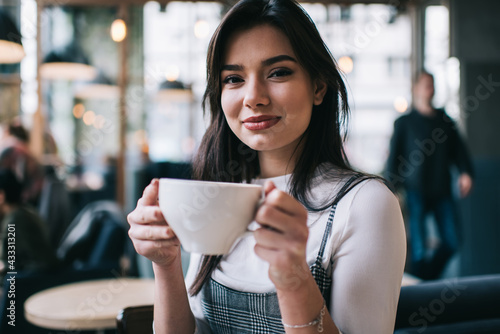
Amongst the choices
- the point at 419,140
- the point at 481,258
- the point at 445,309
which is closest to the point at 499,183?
the point at 481,258

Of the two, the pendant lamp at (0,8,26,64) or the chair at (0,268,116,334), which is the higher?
the pendant lamp at (0,8,26,64)

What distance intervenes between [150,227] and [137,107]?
8228mm

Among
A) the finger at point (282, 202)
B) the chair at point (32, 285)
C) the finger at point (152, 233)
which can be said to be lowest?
the chair at point (32, 285)

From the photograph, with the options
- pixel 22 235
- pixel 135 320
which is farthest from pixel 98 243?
pixel 135 320

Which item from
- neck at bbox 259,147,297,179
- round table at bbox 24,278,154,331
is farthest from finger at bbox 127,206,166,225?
round table at bbox 24,278,154,331

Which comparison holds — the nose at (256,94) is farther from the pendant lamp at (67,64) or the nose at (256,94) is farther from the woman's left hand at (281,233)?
the pendant lamp at (67,64)

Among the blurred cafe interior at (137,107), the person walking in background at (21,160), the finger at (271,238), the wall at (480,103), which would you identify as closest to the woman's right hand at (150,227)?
the finger at (271,238)

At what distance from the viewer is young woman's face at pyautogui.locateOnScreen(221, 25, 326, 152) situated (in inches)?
36.8

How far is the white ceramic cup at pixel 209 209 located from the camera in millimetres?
590

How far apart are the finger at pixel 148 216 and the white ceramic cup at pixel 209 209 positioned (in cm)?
4

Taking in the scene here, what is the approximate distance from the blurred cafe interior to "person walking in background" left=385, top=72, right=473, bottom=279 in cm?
28

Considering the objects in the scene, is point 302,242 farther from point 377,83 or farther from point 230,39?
point 377,83

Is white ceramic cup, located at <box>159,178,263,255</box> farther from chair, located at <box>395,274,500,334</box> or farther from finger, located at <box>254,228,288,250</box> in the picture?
chair, located at <box>395,274,500,334</box>

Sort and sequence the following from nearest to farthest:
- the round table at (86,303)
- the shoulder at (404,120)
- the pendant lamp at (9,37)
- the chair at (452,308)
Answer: the chair at (452,308) < the round table at (86,303) < the pendant lamp at (9,37) < the shoulder at (404,120)
